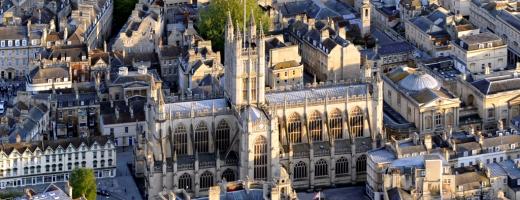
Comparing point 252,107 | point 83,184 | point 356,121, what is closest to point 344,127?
point 356,121

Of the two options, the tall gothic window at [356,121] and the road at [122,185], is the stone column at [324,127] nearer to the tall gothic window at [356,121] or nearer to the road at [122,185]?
the tall gothic window at [356,121]

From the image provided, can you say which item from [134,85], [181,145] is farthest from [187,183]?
[134,85]

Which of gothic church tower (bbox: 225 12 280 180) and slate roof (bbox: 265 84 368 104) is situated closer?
gothic church tower (bbox: 225 12 280 180)

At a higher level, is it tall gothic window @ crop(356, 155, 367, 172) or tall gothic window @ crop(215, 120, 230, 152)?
tall gothic window @ crop(215, 120, 230, 152)

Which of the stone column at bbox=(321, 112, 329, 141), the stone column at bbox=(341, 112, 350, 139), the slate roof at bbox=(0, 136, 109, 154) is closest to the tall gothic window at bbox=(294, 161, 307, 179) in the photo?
the stone column at bbox=(321, 112, 329, 141)

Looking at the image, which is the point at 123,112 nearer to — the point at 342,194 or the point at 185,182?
the point at 185,182

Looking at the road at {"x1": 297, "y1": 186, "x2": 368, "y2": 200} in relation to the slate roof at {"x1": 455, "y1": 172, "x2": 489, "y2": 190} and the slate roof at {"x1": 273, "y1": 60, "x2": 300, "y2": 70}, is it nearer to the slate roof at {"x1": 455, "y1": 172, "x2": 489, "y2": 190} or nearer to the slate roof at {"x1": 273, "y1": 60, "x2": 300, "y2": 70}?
the slate roof at {"x1": 455, "y1": 172, "x2": 489, "y2": 190}

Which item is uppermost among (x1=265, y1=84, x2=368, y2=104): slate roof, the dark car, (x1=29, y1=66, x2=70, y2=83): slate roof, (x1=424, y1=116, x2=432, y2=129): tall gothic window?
(x1=29, y1=66, x2=70, y2=83): slate roof
